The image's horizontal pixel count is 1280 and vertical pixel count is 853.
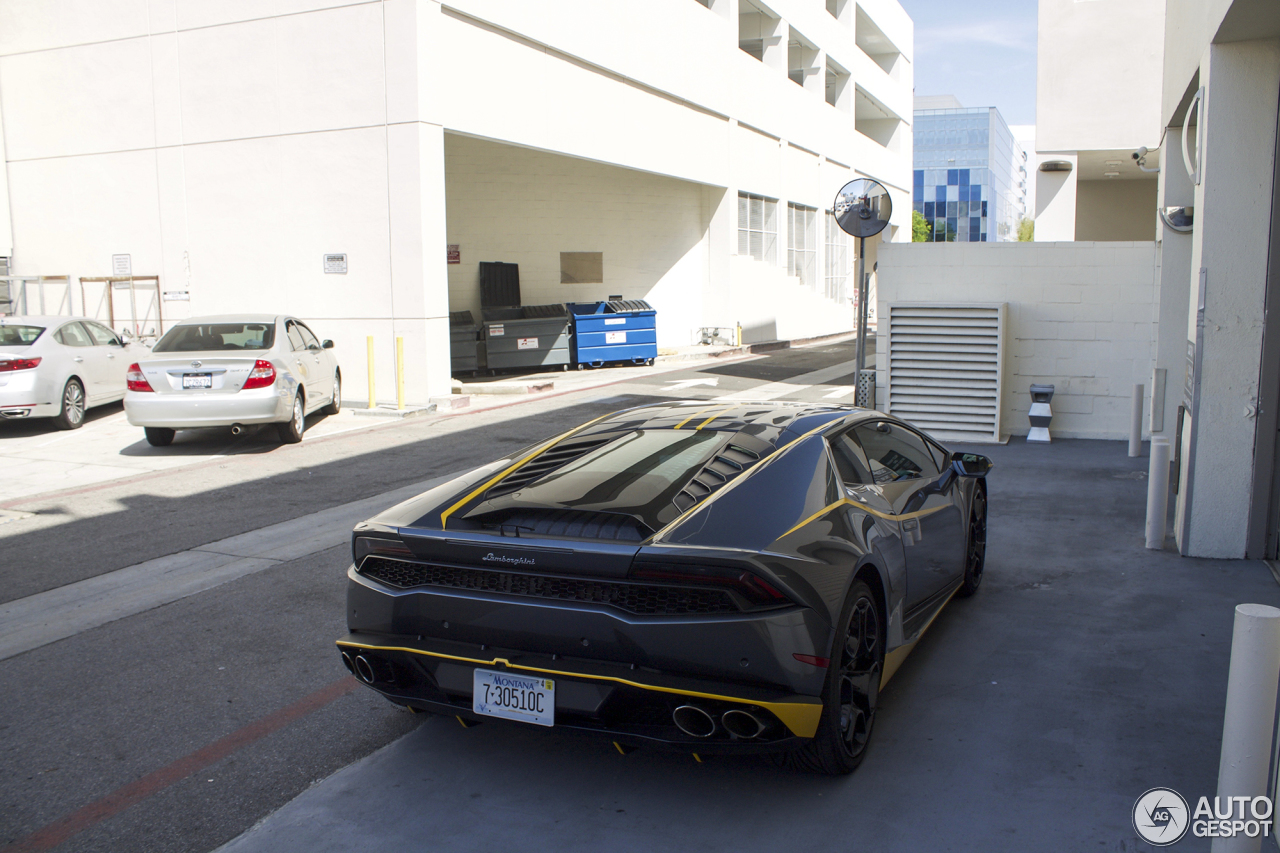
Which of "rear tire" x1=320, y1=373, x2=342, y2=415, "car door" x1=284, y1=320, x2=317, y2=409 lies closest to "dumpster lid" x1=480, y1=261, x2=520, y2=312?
"rear tire" x1=320, y1=373, x2=342, y2=415

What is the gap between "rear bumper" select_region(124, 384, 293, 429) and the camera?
437 inches

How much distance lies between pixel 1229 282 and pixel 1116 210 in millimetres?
18277

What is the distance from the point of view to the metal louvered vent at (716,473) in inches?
145

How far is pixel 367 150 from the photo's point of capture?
1558 cm

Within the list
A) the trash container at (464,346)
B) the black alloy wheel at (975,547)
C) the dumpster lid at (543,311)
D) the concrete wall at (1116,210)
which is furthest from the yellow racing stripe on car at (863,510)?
the concrete wall at (1116,210)

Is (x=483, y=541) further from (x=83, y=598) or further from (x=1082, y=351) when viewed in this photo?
(x=1082, y=351)

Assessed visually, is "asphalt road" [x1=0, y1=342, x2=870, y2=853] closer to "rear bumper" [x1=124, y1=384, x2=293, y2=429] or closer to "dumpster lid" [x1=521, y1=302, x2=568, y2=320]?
"rear bumper" [x1=124, y1=384, x2=293, y2=429]

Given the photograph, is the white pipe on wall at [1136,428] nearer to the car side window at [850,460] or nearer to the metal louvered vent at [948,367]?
the metal louvered vent at [948,367]

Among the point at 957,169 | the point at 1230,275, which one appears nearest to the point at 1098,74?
the point at 1230,275

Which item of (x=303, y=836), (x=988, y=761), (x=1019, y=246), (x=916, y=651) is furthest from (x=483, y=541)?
(x=1019, y=246)

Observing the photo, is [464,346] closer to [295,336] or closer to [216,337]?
[295,336]

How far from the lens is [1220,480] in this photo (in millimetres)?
6602

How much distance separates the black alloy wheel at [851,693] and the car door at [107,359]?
43.7 feet

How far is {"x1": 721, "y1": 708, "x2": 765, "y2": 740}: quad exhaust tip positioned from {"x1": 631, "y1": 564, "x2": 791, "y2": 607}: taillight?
368 millimetres
